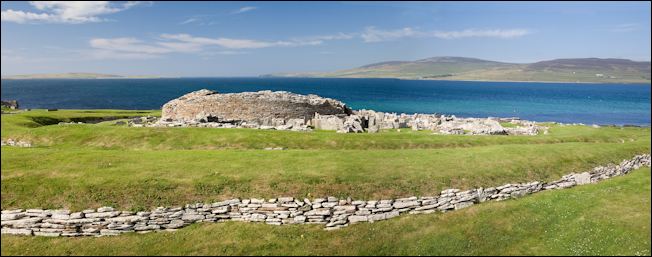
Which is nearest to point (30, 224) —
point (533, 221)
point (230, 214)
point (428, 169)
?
point (230, 214)

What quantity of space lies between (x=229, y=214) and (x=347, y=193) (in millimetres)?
6125

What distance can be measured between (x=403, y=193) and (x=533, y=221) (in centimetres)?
658

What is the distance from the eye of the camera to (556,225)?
1917 cm

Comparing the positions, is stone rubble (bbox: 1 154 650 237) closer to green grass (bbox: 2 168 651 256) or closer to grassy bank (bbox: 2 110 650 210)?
green grass (bbox: 2 168 651 256)

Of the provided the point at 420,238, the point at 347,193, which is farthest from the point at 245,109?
the point at 420,238

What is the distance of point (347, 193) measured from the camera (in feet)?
66.8

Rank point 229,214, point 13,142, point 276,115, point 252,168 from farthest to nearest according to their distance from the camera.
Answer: point 276,115, point 13,142, point 252,168, point 229,214

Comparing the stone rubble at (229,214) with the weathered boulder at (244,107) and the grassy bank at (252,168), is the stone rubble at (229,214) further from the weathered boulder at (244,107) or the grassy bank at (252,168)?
the weathered boulder at (244,107)

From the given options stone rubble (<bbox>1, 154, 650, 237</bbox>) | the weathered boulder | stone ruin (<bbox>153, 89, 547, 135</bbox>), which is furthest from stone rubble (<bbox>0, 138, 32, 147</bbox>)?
stone rubble (<bbox>1, 154, 650, 237</bbox>)

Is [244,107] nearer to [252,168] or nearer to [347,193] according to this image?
[252,168]

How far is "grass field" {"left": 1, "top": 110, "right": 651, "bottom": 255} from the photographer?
58.0ft

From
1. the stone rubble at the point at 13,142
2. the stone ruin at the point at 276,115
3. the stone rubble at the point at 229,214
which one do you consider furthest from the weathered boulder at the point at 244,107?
the stone rubble at the point at 229,214

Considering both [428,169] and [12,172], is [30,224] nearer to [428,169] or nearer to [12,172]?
[12,172]

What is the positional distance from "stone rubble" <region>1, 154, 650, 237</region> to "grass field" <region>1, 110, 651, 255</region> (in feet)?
1.62
